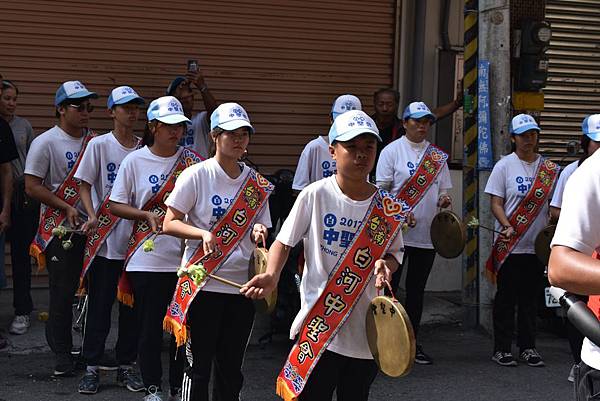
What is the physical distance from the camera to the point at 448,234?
734 cm

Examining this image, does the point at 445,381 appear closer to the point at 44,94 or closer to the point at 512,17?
the point at 512,17

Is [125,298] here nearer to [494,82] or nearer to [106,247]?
[106,247]

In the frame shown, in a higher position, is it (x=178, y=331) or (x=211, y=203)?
(x=211, y=203)

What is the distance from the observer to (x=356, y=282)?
464 cm

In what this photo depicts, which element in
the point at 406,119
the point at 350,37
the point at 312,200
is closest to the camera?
the point at 312,200

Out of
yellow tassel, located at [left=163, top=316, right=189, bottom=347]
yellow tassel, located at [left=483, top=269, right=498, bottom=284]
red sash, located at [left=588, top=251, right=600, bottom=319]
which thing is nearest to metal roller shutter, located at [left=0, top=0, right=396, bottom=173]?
yellow tassel, located at [left=483, top=269, right=498, bottom=284]

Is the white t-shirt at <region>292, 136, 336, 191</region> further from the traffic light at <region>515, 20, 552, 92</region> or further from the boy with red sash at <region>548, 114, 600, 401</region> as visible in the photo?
the boy with red sash at <region>548, 114, 600, 401</region>

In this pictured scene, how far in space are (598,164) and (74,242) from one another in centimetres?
462

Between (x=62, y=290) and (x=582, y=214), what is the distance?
185 inches

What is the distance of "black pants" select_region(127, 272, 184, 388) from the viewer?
5992mm

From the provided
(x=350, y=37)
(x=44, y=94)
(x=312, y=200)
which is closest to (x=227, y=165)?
(x=312, y=200)

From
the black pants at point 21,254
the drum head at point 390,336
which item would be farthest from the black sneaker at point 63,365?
the drum head at point 390,336

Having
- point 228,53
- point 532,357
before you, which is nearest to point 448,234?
point 532,357

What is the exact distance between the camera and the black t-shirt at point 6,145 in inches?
296
